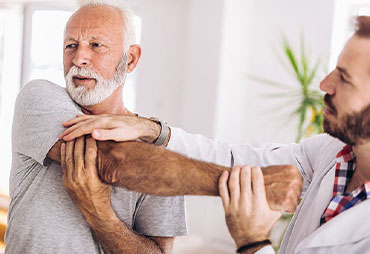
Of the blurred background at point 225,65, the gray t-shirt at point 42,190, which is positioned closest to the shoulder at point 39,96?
the gray t-shirt at point 42,190

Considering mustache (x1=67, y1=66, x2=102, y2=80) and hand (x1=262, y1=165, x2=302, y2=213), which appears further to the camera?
mustache (x1=67, y1=66, x2=102, y2=80)

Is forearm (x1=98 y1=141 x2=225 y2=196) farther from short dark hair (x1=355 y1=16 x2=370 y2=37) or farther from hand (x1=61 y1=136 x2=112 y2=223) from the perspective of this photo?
short dark hair (x1=355 y1=16 x2=370 y2=37)

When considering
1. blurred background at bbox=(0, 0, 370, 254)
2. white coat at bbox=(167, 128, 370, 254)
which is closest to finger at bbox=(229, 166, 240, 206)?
white coat at bbox=(167, 128, 370, 254)

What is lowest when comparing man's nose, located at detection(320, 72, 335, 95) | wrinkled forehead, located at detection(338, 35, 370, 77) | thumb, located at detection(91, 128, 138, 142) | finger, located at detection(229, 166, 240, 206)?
finger, located at detection(229, 166, 240, 206)

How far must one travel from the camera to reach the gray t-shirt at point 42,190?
149cm

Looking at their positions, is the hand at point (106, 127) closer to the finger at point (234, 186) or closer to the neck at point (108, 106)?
the neck at point (108, 106)

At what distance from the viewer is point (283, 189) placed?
1.25 metres

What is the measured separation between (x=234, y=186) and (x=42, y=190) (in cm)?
64

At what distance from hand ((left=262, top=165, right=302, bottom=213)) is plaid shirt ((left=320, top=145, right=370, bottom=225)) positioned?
23 cm

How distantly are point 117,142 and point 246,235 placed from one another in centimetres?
47

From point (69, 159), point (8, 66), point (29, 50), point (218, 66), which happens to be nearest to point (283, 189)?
point (69, 159)

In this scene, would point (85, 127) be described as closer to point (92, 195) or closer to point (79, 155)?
point (79, 155)

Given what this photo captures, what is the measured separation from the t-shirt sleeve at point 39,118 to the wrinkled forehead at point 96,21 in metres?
0.23

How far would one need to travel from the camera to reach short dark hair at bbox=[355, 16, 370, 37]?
1349mm
